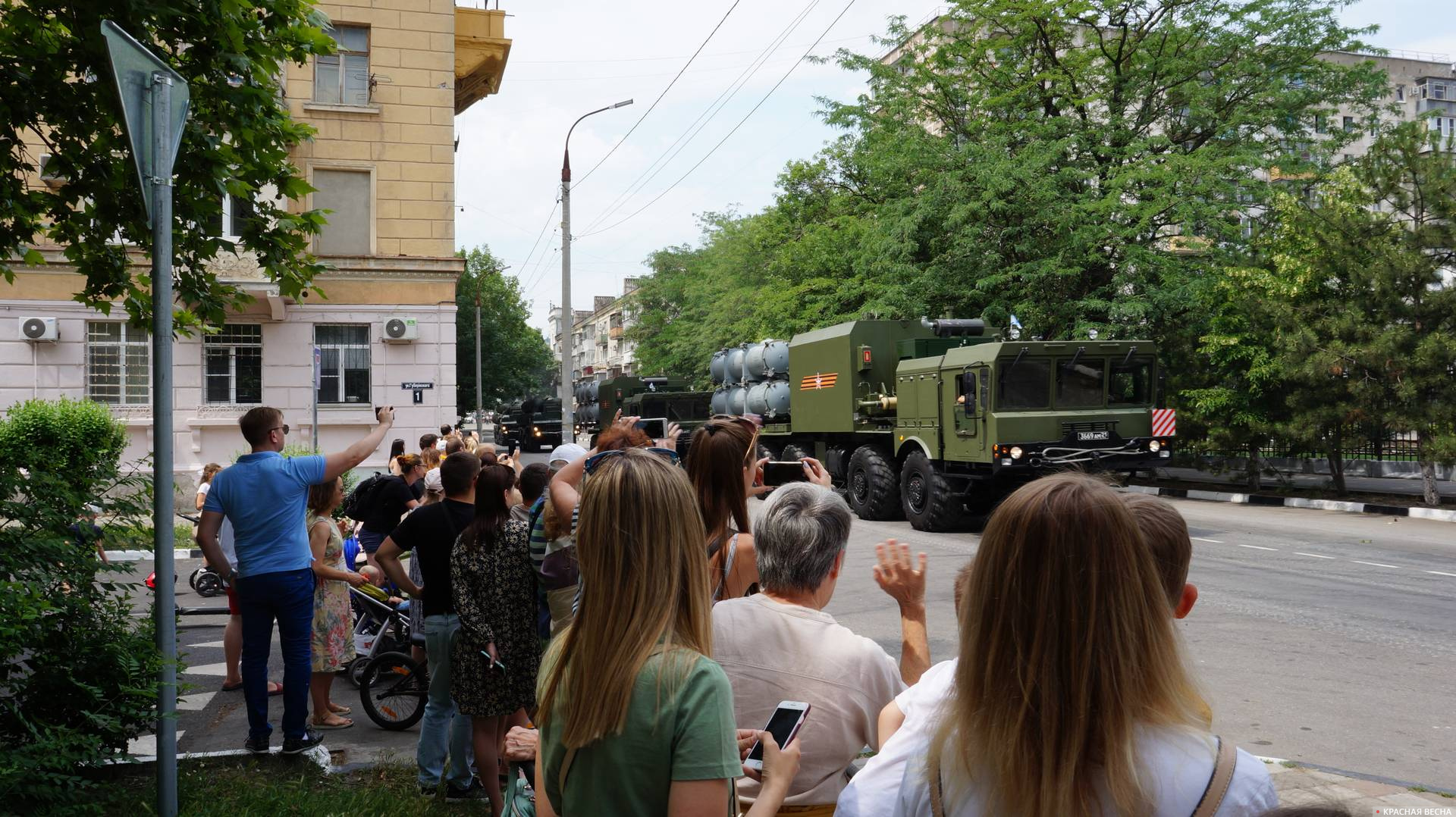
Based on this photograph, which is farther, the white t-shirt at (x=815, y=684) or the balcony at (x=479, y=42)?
the balcony at (x=479, y=42)

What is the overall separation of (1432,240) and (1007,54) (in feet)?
36.0

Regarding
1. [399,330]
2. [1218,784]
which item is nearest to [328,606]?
[1218,784]

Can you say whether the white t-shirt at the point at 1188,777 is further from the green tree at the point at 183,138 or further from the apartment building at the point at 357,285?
the apartment building at the point at 357,285

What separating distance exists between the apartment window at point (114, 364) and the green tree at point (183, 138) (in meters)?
15.5

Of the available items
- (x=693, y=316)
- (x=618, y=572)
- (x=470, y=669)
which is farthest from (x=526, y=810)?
(x=693, y=316)

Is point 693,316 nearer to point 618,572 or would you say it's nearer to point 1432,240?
point 1432,240

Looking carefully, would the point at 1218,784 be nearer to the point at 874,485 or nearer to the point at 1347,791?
the point at 1347,791

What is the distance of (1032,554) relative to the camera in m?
1.80

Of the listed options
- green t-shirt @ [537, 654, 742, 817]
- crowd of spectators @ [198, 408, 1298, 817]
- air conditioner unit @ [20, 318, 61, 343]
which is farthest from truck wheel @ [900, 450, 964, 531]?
air conditioner unit @ [20, 318, 61, 343]

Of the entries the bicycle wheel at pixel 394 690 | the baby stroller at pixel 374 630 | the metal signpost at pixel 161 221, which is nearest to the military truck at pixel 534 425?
the baby stroller at pixel 374 630

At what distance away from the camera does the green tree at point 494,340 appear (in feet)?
192

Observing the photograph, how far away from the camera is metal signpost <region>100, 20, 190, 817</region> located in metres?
4.26

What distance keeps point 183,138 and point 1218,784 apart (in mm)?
6326

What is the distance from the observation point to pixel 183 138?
248 inches
